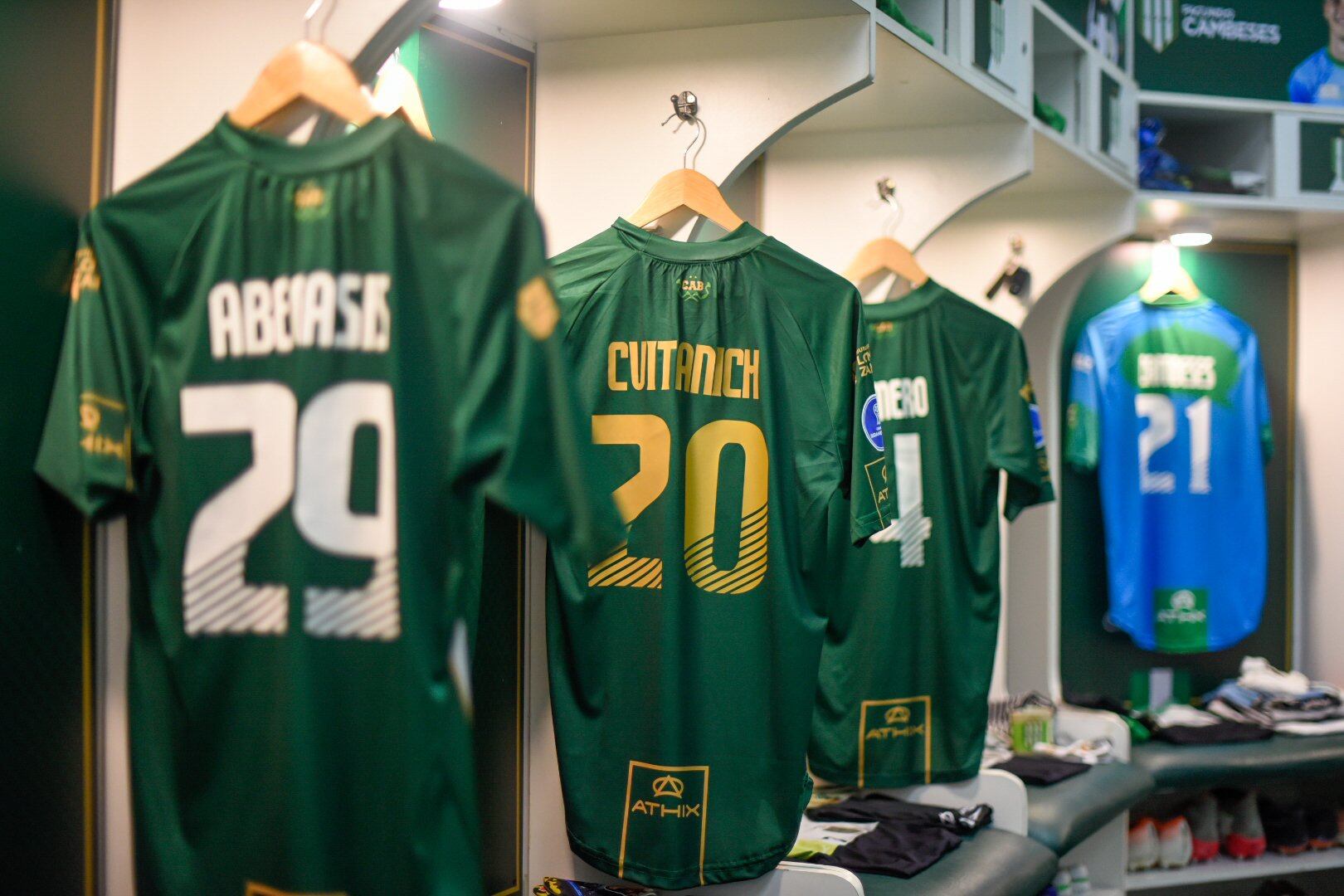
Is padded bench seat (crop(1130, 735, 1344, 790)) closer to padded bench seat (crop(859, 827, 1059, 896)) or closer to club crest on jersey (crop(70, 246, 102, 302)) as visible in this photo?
padded bench seat (crop(859, 827, 1059, 896))

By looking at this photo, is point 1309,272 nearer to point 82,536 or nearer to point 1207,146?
point 1207,146

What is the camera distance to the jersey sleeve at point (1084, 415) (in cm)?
396

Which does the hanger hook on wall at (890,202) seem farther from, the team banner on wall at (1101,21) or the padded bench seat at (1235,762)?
the padded bench seat at (1235,762)

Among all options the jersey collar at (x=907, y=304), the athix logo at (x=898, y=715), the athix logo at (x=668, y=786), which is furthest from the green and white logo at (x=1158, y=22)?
the athix logo at (x=668, y=786)

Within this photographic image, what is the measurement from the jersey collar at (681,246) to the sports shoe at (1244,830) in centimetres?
316

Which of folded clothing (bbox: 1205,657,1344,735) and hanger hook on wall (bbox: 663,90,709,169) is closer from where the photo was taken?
hanger hook on wall (bbox: 663,90,709,169)

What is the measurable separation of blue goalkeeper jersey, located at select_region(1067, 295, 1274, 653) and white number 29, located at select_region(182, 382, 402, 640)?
3.20 meters

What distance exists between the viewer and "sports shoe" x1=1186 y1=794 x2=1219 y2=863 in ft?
13.0

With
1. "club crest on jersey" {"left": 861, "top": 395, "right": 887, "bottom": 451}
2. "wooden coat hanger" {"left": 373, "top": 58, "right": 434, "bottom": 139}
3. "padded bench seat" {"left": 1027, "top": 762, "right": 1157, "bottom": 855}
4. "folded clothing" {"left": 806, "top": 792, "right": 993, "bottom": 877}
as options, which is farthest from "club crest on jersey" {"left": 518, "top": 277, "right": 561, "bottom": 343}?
"padded bench seat" {"left": 1027, "top": 762, "right": 1157, "bottom": 855}

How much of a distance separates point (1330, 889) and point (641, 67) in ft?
12.9

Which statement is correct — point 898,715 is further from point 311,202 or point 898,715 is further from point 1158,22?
point 1158,22

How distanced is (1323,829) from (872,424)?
313 centimetres

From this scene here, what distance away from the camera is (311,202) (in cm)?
127

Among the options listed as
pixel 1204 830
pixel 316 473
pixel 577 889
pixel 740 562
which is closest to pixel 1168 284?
pixel 1204 830
